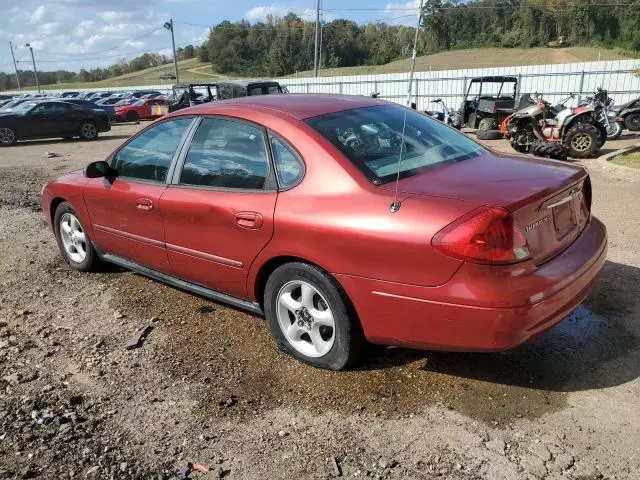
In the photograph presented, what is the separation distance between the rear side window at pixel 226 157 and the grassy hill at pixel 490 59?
56.7 meters

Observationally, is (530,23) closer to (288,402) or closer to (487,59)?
(487,59)

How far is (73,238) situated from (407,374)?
350cm

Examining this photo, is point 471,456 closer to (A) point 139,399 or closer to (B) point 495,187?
(B) point 495,187

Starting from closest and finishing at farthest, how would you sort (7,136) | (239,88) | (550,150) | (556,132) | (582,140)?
1. (550,150)
2. (582,140)
3. (556,132)
4. (239,88)
5. (7,136)

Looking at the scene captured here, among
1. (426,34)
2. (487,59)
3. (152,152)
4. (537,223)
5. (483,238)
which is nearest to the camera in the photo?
(483,238)

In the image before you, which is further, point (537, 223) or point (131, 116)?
point (131, 116)

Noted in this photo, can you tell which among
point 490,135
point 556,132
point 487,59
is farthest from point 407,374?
point 487,59

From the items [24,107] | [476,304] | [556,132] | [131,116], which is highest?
[476,304]

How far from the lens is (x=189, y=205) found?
368 centimetres

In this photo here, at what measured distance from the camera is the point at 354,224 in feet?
9.32

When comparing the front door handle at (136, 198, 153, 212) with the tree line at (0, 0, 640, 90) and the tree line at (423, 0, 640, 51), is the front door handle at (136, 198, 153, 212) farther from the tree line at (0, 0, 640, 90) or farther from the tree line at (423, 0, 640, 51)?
the tree line at (0, 0, 640, 90)

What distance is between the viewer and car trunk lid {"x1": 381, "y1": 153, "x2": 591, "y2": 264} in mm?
2705

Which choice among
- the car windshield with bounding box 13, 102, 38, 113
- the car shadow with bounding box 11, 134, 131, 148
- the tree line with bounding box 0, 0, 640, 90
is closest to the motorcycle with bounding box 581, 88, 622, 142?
the car shadow with bounding box 11, 134, 131, 148

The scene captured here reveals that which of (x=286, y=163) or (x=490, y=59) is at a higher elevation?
(x=286, y=163)
